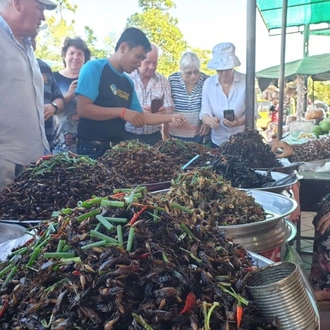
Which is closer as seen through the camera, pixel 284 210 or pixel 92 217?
pixel 92 217

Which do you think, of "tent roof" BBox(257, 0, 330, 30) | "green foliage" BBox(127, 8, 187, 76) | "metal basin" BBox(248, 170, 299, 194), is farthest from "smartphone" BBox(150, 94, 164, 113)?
"green foliage" BBox(127, 8, 187, 76)

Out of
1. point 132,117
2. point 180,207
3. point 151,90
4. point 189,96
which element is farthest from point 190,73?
point 180,207

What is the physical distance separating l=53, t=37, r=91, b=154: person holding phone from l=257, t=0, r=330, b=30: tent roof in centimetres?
545

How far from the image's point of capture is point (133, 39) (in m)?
3.39

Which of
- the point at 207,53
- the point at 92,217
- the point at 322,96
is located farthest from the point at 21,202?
the point at 322,96

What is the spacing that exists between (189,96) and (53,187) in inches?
123

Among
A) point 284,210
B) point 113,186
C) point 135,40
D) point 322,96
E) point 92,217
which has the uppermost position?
point 135,40

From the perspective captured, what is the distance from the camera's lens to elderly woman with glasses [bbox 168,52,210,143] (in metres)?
4.50

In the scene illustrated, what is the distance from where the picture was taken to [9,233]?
56.8 inches

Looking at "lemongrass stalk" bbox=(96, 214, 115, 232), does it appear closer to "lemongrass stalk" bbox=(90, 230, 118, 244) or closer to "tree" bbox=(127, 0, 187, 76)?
"lemongrass stalk" bbox=(90, 230, 118, 244)

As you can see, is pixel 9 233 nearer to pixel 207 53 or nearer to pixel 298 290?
pixel 298 290

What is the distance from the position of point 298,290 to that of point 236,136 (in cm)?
220

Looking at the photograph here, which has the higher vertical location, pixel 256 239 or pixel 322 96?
pixel 256 239

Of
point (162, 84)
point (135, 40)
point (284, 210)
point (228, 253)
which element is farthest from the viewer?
point (162, 84)
